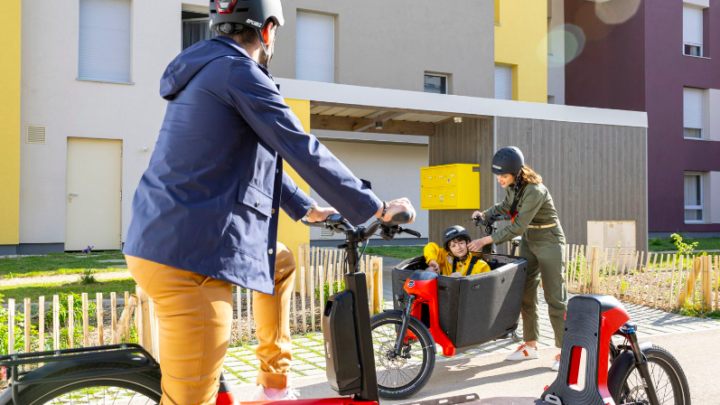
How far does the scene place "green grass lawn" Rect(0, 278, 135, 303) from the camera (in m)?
8.08

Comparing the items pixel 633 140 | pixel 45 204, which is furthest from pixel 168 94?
pixel 45 204

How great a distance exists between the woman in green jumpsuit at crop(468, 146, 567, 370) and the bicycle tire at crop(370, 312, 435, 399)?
1118 mm

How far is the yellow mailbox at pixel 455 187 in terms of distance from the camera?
1148 cm

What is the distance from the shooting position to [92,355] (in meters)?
2.17

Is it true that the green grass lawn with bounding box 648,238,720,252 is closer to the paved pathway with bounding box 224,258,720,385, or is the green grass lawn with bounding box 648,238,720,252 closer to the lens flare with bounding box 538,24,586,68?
the lens flare with bounding box 538,24,586,68

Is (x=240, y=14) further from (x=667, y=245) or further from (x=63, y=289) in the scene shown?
(x=667, y=245)

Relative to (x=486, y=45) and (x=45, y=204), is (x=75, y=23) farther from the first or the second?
(x=486, y=45)

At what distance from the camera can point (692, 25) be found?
82.4 ft

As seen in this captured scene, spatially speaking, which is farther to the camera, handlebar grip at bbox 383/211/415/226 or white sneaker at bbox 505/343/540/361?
white sneaker at bbox 505/343/540/361

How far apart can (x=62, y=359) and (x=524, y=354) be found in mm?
4406

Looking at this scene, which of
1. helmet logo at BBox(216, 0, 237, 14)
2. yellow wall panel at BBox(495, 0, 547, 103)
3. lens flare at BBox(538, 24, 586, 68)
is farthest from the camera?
lens flare at BBox(538, 24, 586, 68)

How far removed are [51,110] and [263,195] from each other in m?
15.1

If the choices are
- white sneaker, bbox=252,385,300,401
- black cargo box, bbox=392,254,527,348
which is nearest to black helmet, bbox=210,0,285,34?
white sneaker, bbox=252,385,300,401

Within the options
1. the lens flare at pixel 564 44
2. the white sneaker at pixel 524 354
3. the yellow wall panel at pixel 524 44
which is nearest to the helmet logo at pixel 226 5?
the white sneaker at pixel 524 354
